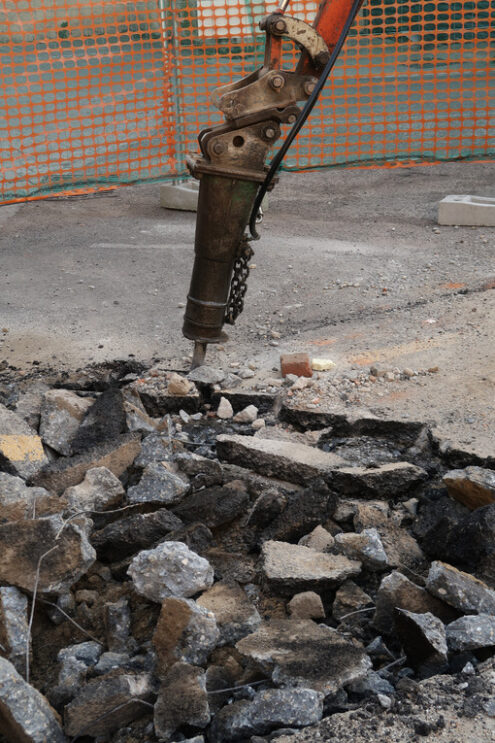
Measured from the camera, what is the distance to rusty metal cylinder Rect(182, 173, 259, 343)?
4.04 m

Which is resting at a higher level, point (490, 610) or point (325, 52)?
point (325, 52)

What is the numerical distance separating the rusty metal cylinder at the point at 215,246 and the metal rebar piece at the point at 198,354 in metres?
0.37

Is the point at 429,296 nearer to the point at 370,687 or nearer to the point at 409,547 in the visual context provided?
the point at 409,547

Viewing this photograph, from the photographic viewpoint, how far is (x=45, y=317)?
20.1 feet

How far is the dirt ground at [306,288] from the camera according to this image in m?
5.08

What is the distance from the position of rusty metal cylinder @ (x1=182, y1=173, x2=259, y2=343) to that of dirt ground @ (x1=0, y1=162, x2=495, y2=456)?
0.87 m

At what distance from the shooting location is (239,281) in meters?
4.37

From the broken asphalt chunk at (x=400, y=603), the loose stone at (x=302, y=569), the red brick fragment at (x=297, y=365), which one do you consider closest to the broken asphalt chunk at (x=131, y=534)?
the loose stone at (x=302, y=569)

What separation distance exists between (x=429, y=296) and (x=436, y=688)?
3927 millimetres

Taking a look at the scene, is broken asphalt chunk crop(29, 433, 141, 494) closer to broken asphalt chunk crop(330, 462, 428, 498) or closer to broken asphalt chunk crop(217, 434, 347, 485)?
broken asphalt chunk crop(217, 434, 347, 485)

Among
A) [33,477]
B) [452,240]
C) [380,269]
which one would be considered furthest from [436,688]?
[452,240]

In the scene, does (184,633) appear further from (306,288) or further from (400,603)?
(306,288)

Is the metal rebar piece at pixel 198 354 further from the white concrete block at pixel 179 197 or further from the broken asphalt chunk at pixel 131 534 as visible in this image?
the white concrete block at pixel 179 197

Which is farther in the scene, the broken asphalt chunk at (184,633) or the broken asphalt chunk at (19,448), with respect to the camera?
the broken asphalt chunk at (19,448)
